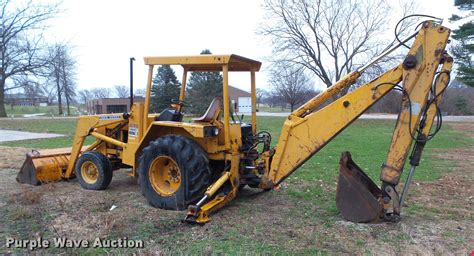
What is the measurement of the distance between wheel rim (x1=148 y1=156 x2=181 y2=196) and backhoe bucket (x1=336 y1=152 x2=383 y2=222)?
227cm

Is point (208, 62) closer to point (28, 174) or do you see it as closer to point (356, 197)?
point (356, 197)

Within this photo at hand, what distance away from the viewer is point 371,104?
15.7 feet

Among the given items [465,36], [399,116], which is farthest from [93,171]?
[465,36]

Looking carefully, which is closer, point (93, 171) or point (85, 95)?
point (93, 171)

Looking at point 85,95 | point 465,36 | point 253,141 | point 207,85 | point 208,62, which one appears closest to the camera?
point 208,62

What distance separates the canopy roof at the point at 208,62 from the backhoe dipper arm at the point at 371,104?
1.22 m

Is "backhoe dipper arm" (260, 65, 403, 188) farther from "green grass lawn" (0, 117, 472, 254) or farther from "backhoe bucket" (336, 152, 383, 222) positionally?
"green grass lawn" (0, 117, 472, 254)

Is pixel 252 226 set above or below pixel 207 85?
below

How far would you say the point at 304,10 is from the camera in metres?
33.1

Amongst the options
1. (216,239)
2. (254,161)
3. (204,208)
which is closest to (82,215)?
(204,208)

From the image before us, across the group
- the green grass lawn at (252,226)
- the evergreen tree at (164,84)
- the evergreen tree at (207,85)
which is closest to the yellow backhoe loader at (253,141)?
the green grass lawn at (252,226)

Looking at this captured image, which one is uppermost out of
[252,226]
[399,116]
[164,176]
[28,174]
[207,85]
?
[207,85]

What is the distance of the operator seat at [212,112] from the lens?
5.76 m

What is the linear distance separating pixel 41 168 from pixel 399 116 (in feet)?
20.3
